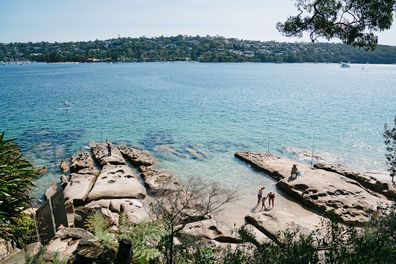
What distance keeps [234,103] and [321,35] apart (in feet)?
187

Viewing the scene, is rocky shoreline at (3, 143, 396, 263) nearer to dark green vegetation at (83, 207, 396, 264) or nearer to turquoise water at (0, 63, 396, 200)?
turquoise water at (0, 63, 396, 200)

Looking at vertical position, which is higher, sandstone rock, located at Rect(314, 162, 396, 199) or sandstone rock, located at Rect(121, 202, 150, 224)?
sandstone rock, located at Rect(121, 202, 150, 224)

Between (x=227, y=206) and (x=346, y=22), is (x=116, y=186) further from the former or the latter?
(x=346, y=22)

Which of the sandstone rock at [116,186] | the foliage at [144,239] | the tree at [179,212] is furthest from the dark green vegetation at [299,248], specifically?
the sandstone rock at [116,186]

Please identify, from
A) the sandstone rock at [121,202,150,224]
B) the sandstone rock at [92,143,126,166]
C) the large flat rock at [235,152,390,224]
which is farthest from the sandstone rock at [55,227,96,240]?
the sandstone rock at [92,143,126,166]

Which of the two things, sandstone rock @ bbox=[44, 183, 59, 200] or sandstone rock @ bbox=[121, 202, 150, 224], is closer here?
sandstone rock @ bbox=[121, 202, 150, 224]

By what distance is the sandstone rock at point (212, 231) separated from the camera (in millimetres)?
16781

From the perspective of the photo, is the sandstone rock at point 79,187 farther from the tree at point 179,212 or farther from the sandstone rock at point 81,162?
the tree at point 179,212

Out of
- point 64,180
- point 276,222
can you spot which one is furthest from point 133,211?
point 64,180

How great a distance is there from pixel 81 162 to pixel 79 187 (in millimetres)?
6045

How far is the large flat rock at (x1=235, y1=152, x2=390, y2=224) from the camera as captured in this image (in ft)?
69.1

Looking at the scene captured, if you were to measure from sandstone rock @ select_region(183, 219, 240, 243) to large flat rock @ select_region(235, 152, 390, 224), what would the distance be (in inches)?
254

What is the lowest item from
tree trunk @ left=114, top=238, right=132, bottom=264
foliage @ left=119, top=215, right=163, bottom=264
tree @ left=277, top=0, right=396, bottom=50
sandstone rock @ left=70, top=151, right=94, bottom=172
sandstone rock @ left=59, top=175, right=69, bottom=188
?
sandstone rock @ left=59, top=175, right=69, bottom=188

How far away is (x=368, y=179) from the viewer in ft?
88.0
